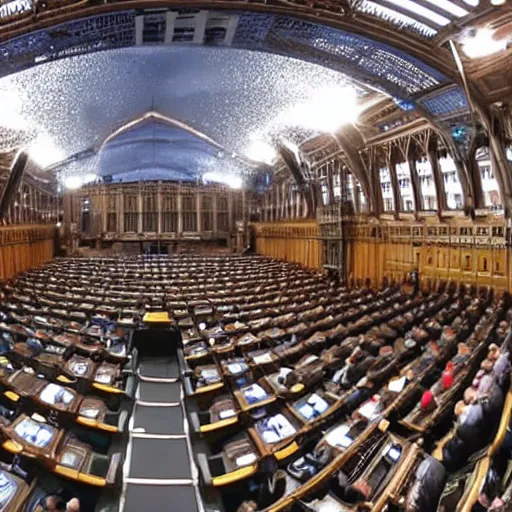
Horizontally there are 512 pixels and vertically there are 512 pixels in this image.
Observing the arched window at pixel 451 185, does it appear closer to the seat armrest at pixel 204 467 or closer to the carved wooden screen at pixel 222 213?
the seat armrest at pixel 204 467

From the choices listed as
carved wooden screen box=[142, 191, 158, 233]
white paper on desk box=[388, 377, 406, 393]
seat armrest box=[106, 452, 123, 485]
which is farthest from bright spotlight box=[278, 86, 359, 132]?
carved wooden screen box=[142, 191, 158, 233]

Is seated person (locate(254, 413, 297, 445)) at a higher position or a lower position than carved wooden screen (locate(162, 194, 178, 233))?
lower

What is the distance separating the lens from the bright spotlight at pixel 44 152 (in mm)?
22906

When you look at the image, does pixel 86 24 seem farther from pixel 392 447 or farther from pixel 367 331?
pixel 392 447

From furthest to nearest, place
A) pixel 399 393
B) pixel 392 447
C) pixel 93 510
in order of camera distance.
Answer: pixel 399 393
pixel 93 510
pixel 392 447

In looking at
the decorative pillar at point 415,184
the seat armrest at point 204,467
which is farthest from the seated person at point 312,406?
the decorative pillar at point 415,184

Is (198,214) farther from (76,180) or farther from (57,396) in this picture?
(57,396)

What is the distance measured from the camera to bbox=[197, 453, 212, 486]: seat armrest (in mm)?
5443

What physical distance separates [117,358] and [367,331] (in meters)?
4.36

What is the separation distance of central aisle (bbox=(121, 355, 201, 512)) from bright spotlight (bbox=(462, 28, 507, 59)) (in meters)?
8.06

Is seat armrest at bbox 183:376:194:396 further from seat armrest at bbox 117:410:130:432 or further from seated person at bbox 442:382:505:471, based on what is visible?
seated person at bbox 442:382:505:471

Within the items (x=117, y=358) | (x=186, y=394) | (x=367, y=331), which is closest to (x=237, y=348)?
(x=186, y=394)

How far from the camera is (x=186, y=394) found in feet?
25.6

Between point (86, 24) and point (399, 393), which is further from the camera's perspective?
point (86, 24)
